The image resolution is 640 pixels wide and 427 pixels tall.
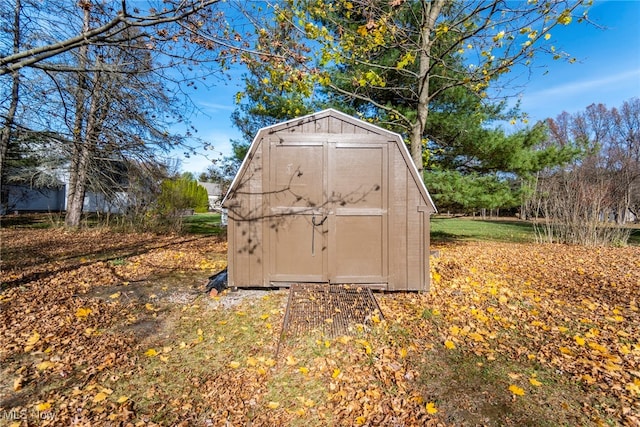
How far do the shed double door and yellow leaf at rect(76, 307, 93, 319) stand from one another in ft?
8.31

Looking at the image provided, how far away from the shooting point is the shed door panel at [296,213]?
5.11 metres

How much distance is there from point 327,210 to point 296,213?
51 cm

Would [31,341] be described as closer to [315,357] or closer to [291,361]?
[291,361]

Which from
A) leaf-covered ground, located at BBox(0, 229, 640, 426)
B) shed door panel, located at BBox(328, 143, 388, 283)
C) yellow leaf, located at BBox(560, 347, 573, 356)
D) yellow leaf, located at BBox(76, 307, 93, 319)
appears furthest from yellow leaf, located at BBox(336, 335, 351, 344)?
yellow leaf, located at BBox(76, 307, 93, 319)

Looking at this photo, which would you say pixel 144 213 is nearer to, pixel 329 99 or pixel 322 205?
pixel 329 99

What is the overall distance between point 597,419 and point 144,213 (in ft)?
43.8

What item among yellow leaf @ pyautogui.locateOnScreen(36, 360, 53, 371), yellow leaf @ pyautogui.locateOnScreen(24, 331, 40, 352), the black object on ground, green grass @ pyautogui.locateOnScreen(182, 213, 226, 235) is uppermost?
green grass @ pyautogui.locateOnScreen(182, 213, 226, 235)

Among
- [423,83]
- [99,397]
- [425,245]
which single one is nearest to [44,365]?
[99,397]

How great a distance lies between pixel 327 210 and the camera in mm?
5102

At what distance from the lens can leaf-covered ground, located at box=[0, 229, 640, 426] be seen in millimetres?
2375

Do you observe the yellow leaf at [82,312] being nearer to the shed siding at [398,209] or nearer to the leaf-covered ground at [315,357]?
the leaf-covered ground at [315,357]

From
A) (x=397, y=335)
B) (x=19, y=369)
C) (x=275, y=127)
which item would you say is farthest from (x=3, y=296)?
(x=397, y=335)

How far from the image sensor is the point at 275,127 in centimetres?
512

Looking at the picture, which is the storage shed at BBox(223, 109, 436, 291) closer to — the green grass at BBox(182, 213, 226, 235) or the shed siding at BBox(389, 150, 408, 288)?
the shed siding at BBox(389, 150, 408, 288)
